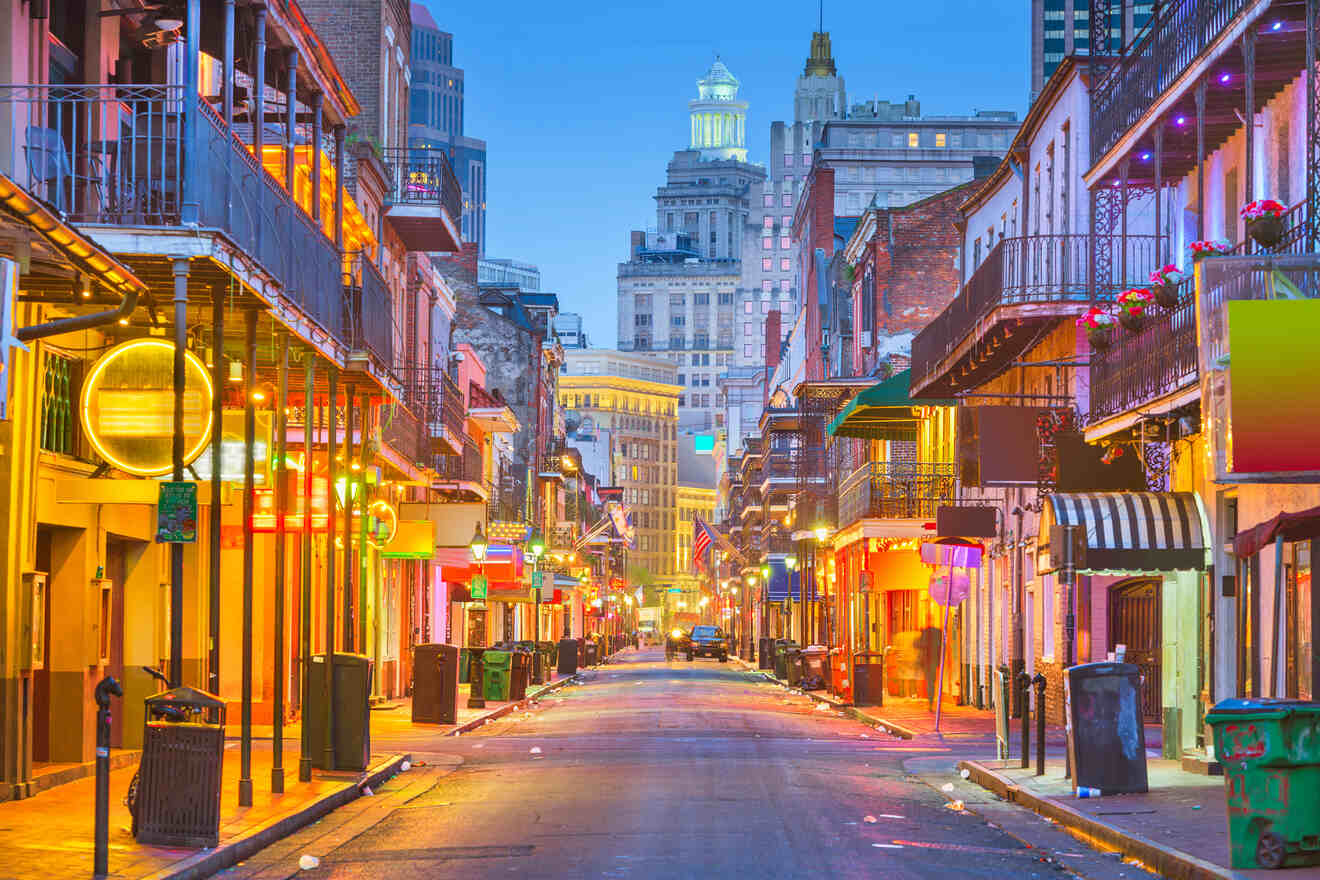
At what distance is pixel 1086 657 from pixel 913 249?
26.2 meters

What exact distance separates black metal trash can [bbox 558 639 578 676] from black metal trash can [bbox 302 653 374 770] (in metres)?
40.5

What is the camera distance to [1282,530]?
14898mm

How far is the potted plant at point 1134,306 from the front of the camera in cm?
2222

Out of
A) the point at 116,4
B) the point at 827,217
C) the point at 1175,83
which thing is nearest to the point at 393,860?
the point at 116,4

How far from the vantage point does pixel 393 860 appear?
45.0ft

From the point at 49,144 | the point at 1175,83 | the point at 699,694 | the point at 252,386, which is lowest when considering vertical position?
the point at 699,694

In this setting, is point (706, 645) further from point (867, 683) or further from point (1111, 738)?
point (1111, 738)

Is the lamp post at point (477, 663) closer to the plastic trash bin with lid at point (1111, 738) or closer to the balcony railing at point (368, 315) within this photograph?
the balcony railing at point (368, 315)

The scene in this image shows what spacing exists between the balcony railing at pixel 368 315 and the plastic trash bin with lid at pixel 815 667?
23921mm

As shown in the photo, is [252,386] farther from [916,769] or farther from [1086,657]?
[1086,657]

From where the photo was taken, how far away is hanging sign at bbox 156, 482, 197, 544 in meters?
13.9

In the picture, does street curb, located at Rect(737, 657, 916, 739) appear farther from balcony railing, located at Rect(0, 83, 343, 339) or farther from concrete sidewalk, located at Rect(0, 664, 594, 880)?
balcony railing, located at Rect(0, 83, 343, 339)

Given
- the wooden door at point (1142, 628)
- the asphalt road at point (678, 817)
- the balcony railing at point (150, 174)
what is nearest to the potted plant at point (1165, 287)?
the asphalt road at point (678, 817)

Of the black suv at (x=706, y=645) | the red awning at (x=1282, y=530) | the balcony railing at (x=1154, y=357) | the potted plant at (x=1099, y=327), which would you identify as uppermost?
the potted plant at (x=1099, y=327)
